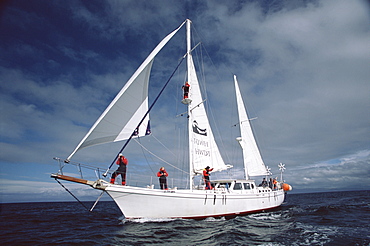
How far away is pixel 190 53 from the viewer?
1691cm

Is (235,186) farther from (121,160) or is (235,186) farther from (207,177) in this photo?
(121,160)

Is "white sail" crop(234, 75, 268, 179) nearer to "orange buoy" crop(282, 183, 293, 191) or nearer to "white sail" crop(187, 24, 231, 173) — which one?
"white sail" crop(187, 24, 231, 173)

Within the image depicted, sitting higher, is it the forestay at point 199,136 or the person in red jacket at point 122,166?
the forestay at point 199,136

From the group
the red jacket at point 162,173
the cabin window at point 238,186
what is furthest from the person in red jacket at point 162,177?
the cabin window at point 238,186

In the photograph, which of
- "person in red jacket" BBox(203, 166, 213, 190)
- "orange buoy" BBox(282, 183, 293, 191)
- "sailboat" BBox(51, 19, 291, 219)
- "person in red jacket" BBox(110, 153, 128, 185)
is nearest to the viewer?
"sailboat" BBox(51, 19, 291, 219)

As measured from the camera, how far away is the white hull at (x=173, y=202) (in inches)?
447

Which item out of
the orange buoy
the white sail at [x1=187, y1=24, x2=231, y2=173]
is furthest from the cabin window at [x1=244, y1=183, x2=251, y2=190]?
the orange buoy

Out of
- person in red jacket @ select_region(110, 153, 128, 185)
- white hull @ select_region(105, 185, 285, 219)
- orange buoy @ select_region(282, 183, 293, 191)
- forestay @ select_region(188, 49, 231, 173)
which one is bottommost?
orange buoy @ select_region(282, 183, 293, 191)

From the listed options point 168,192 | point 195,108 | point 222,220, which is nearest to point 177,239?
point 168,192

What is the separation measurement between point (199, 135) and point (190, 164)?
8.74ft

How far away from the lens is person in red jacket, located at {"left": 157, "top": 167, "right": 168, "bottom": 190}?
41.6 ft

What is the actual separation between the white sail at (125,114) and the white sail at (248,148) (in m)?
13.2

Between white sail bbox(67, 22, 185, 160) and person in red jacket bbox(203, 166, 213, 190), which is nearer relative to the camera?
white sail bbox(67, 22, 185, 160)

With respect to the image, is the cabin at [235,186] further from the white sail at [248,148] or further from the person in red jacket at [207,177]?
the white sail at [248,148]
